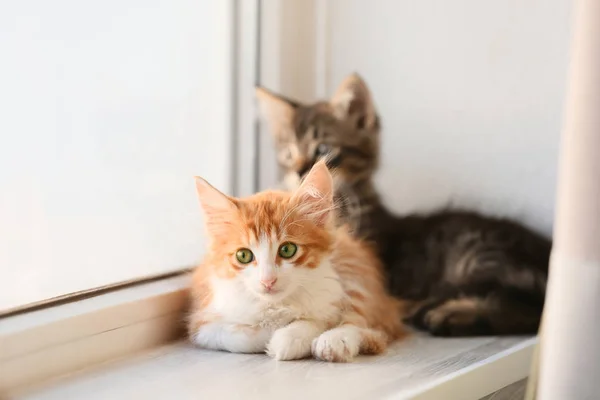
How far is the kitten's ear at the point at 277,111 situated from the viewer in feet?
5.40

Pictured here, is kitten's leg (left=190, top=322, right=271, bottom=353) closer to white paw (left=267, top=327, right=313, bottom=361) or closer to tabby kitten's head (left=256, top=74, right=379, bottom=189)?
white paw (left=267, top=327, right=313, bottom=361)

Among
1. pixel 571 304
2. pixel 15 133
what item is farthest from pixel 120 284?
pixel 571 304

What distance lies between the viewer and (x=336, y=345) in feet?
3.86

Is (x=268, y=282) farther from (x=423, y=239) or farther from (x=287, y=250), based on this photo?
(x=423, y=239)

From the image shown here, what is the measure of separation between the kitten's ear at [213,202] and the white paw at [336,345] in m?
0.27

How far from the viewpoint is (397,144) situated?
1774mm

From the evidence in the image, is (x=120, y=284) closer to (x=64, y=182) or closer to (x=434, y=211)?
(x=64, y=182)

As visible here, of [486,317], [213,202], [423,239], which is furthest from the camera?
[423,239]

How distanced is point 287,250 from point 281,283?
60mm

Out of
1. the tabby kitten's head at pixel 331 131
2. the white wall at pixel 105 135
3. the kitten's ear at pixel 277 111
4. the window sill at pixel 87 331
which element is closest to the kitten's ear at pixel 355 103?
the tabby kitten's head at pixel 331 131

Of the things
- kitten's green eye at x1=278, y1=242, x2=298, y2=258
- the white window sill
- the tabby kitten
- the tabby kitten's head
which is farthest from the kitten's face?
the tabby kitten's head

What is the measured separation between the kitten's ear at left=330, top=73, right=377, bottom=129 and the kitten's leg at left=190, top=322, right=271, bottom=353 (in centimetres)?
63

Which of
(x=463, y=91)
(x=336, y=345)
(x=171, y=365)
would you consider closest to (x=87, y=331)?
(x=171, y=365)

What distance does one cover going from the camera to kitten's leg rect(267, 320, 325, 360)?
1.18 m
